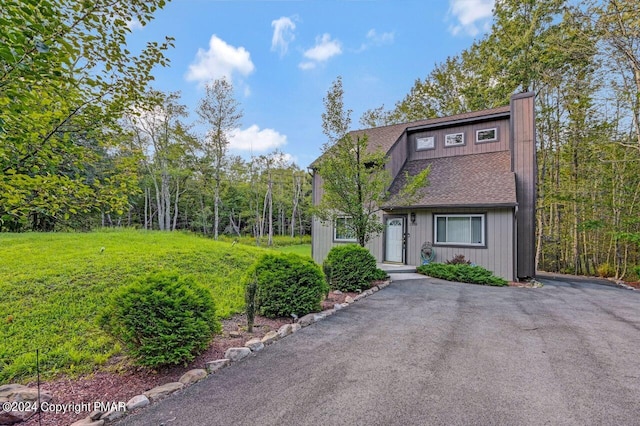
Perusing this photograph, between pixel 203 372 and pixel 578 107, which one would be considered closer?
pixel 203 372

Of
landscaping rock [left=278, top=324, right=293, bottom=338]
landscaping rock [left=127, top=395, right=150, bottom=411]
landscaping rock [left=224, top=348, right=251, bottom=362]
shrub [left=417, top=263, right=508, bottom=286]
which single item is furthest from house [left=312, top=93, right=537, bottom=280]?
landscaping rock [left=127, top=395, right=150, bottom=411]

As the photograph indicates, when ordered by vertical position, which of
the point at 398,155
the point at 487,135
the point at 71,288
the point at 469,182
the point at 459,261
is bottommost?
the point at 71,288

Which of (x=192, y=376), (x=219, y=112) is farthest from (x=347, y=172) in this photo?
(x=219, y=112)

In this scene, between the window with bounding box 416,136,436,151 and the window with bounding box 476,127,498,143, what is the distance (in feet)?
5.08

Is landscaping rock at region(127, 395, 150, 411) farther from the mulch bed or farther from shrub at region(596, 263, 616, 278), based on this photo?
shrub at region(596, 263, 616, 278)

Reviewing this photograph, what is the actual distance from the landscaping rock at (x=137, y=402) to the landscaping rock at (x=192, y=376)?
1.15ft

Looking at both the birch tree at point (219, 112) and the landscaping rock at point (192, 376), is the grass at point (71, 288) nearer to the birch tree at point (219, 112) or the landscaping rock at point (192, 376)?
the landscaping rock at point (192, 376)

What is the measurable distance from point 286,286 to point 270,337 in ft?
3.46

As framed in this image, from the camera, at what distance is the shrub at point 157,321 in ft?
9.50

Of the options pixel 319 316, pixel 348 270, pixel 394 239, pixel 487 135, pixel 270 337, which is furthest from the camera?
pixel 394 239

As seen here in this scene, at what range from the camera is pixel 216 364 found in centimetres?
314

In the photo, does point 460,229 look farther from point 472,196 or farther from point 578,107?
point 578,107

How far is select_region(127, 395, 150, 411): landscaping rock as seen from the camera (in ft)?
7.94

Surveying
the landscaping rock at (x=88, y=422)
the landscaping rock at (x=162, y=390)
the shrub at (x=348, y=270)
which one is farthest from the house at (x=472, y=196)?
the landscaping rock at (x=88, y=422)
